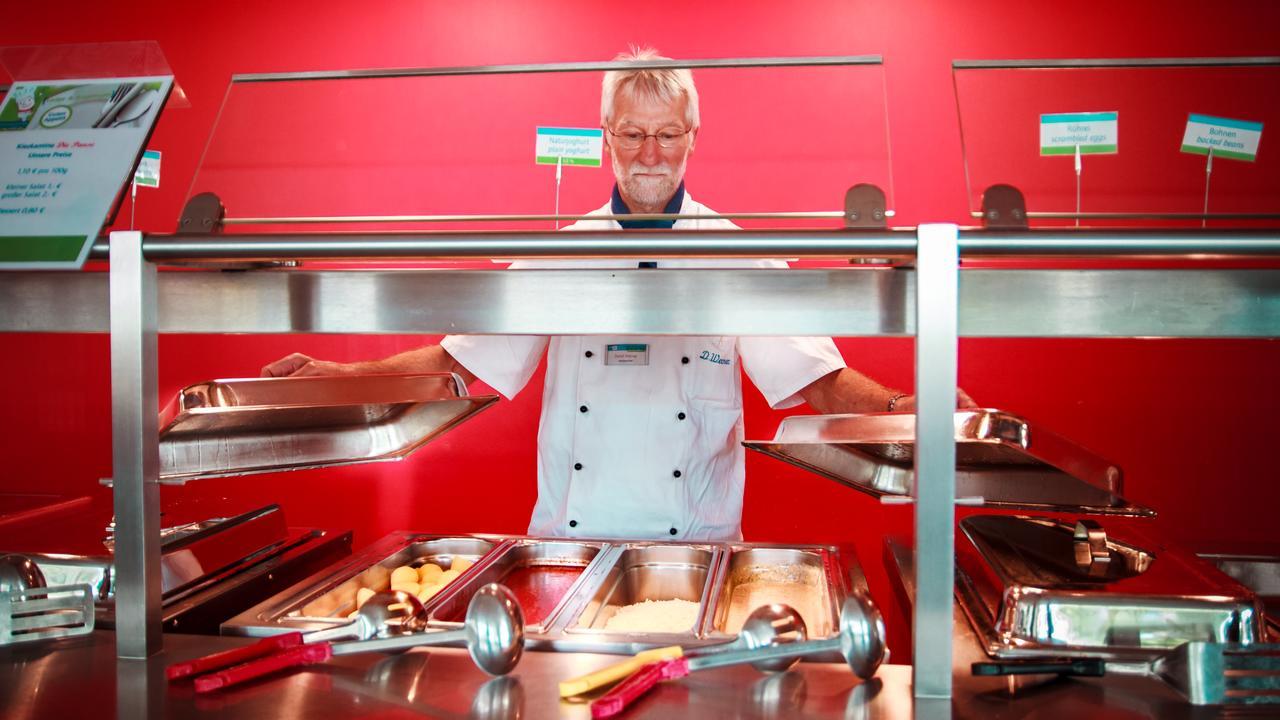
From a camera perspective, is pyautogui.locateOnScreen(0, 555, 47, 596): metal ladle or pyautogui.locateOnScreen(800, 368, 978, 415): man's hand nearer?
pyautogui.locateOnScreen(0, 555, 47, 596): metal ladle

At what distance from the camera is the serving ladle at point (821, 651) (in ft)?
2.96

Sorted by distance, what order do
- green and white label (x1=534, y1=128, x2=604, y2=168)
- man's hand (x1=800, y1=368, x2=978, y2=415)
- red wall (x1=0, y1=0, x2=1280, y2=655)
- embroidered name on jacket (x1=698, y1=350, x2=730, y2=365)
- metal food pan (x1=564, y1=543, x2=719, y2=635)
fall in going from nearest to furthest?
green and white label (x1=534, y1=128, x2=604, y2=168) → metal food pan (x1=564, y1=543, x2=719, y2=635) → man's hand (x1=800, y1=368, x2=978, y2=415) → embroidered name on jacket (x1=698, y1=350, x2=730, y2=365) → red wall (x1=0, y1=0, x2=1280, y2=655)

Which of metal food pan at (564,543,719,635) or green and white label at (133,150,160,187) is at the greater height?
green and white label at (133,150,160,187)

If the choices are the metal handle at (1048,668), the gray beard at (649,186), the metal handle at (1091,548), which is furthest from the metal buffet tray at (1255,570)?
the gray beard at (649,186)

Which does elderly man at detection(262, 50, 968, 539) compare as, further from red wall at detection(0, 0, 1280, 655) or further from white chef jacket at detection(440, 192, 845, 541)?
red wall at detection(0, 0, 1280, 655)

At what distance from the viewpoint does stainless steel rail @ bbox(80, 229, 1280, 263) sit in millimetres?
891

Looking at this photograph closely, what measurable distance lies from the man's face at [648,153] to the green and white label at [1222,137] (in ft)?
2.20

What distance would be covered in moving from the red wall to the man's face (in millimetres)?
1842

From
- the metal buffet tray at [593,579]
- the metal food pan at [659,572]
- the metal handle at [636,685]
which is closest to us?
the metal handle at [636,685]

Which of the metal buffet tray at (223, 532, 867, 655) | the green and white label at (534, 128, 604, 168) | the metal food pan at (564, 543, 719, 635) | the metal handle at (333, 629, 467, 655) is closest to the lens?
the metal handle at (333, 629, 467, 655)

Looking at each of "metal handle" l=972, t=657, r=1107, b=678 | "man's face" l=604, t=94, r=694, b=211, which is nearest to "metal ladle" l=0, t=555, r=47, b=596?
"man's face" l=604, t=94, r=694, b=211

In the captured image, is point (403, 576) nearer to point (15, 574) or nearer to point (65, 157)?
point (15, 574)

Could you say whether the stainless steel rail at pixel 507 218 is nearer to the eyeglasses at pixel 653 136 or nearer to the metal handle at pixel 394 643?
the eyeglasses at pixel 653 136

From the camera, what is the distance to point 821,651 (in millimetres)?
914
